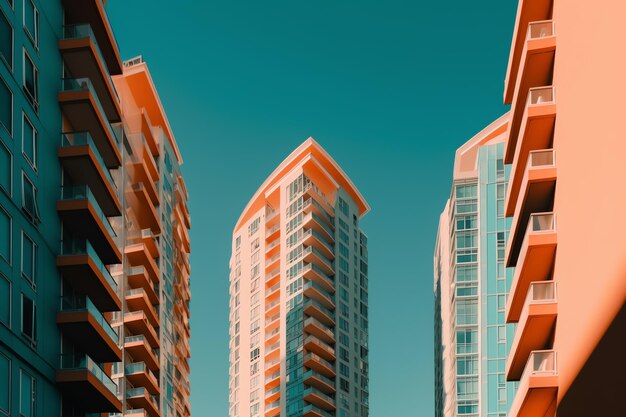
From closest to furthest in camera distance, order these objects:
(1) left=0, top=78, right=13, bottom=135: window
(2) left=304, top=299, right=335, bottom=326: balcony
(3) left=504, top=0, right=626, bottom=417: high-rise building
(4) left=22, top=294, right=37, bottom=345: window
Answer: (3) left=504, top=0, right=626, bottom=417: high-rise building, (1) left=0, top=78, right=13, bottom=135: window, (4) left=22, top=294, right=37, bottom=345: window, (2) left=304, top=299, right=335, bottom=326: balcony

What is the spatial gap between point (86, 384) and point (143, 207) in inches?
1499

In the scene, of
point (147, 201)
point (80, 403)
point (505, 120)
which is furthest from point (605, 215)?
point (505, 120)

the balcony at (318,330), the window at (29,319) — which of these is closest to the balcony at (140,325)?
the window at (29,319)

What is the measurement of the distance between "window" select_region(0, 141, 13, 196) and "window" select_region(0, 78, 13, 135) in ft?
1.41

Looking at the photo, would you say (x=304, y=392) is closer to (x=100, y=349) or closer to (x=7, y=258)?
(x=100, y=349)

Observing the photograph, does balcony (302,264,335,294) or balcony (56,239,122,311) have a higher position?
balcony (302,264,335,294)

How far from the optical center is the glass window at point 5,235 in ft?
114

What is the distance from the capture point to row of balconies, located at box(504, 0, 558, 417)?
3809 centimetres

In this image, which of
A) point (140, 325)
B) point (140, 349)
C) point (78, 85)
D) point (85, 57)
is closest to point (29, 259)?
point (78, 85)

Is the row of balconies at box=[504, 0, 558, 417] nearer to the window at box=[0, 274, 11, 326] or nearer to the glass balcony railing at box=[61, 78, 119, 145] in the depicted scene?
the glass balcony railing at box=[61, 78, 119, 145]

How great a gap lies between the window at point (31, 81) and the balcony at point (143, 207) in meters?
36.9

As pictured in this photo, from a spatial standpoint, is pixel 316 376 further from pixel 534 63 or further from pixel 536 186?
pixel 534 63

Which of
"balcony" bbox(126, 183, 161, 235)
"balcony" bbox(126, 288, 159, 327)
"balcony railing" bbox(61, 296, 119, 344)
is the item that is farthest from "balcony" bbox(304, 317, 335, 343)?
"balcony railing" bbox(61, 296, 119, 344)

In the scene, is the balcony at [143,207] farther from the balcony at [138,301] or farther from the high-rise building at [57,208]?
the high-rise building at [57,208]
